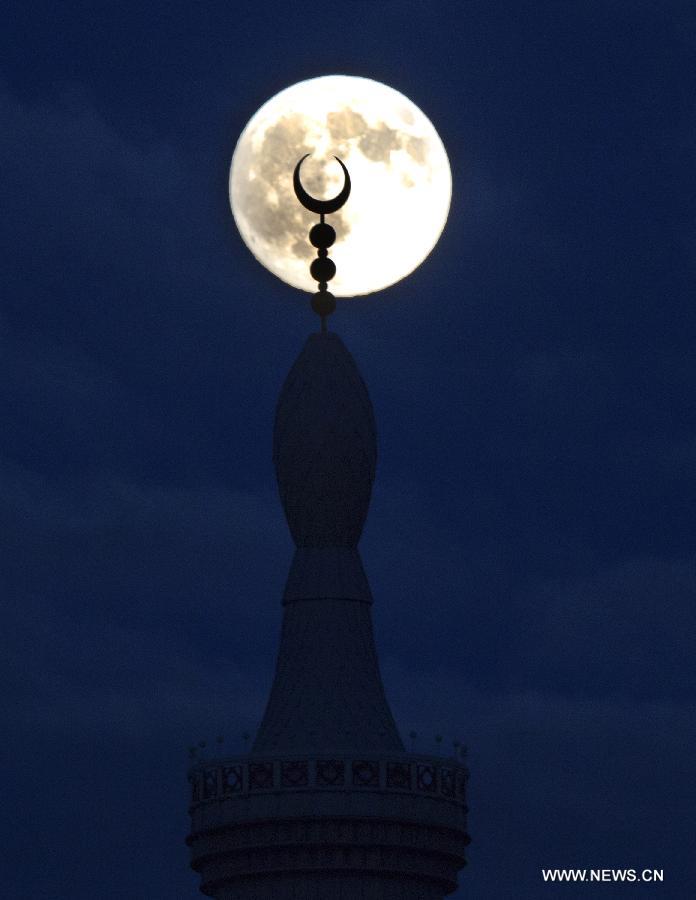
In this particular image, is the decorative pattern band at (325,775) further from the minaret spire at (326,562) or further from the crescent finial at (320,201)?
the crescent finial at (320,201)

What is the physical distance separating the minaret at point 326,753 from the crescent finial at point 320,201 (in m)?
0.41

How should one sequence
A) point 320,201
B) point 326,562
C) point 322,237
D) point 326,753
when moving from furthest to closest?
point 322,237 → point 320,201 → point 326,562 → point 326,753

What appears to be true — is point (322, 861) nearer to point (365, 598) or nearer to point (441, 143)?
point (365, 598)

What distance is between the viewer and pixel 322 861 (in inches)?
4648

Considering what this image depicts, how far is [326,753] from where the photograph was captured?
118m

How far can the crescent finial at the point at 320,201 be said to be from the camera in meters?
122

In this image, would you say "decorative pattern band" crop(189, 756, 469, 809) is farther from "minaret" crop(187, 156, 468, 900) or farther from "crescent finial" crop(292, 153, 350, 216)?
"crescent finial" crop(292, 153, 350, 216)

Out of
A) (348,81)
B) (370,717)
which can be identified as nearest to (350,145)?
(348,81)

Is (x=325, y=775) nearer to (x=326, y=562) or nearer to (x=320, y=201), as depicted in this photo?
(x=326, y=562)

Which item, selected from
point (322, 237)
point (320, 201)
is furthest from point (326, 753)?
point (320, 201)

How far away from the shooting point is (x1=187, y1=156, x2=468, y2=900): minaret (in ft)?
387

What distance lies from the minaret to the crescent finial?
41cm

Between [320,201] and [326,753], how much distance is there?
62.8ft

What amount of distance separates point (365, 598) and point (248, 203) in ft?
47.2
